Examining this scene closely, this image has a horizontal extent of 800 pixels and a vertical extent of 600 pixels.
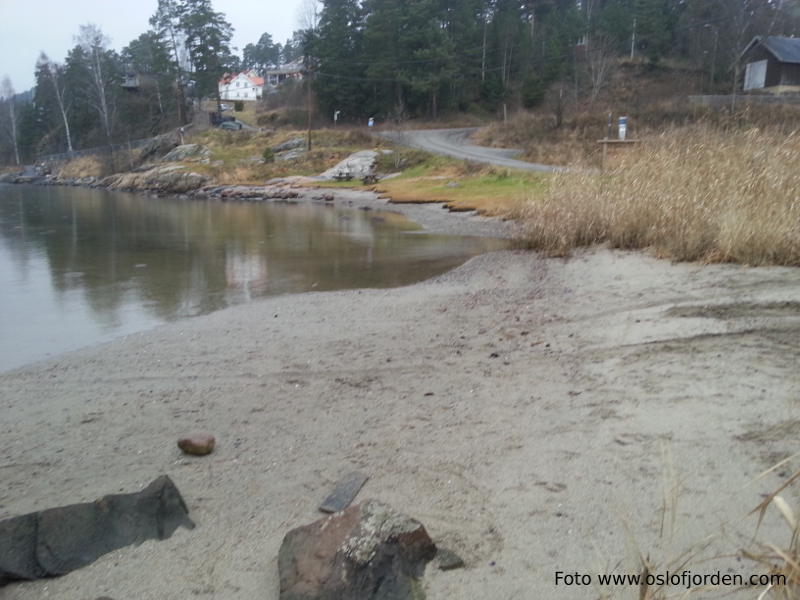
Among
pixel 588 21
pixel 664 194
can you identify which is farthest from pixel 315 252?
pixel 588 21

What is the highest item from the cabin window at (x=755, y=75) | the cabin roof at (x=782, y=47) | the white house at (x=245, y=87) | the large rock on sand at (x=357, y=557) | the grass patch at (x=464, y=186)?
the white house at (x=245, y=87)

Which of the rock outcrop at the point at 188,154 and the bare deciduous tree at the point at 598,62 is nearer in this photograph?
the bare deciduous tree at the point at 598,62

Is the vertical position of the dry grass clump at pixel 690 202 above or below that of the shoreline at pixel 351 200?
above

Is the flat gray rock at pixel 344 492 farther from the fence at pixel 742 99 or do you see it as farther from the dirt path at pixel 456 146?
the fence at pixel 742 99

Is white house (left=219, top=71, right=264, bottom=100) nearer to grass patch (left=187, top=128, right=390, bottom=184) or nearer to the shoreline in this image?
grass patch (left=187, top=128, right=390, bottom=184)

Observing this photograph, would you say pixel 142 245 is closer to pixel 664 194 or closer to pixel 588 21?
pixel 664 194

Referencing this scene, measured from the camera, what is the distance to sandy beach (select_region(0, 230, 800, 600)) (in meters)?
3.14

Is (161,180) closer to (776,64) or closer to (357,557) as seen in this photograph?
(776,64)

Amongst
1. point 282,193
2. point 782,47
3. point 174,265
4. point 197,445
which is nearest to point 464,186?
point 282,193

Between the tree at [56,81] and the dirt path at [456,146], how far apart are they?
156ft

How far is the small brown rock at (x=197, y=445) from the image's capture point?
14.8 ft

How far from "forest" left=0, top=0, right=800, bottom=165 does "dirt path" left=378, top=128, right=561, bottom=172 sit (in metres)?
3.09

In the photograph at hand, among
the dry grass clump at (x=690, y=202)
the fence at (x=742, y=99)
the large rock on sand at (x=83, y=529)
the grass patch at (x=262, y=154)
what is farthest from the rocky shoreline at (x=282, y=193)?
the fence at (x=742, y=99)

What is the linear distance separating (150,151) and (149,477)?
66.8 m
